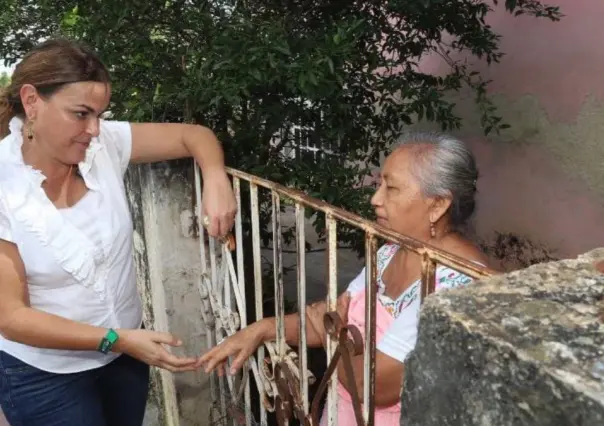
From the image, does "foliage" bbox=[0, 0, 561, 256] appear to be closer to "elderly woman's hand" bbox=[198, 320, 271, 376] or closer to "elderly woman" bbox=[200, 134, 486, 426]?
"elderly woman" bbox=[200, 134, 486, 426]

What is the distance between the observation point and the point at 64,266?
5.99ft

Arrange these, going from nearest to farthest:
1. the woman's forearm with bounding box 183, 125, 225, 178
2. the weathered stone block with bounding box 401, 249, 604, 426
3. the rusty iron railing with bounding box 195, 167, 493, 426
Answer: the weathered stone block with bounding box 401, 249, 604, 426 → the rusty iron railing with bounding box 195, 167, 493, 426 → the woman's forearm with bounding box 183, 125, 225, 178

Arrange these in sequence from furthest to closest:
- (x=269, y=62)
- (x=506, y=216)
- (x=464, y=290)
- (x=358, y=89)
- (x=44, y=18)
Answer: (x=506, y=216), (x=44, y=18), (x=358, y=89), (x=269, y=62), (x=464, y=290)

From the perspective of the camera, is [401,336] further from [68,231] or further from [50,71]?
[50,71]

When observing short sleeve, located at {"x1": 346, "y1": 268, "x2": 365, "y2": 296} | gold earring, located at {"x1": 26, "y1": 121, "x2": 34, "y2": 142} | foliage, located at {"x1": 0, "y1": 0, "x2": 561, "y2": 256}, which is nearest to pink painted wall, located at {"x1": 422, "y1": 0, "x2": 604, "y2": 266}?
foliage, located at {"x1": 0, "y1": 0, "x2": 561, "y2": 256}

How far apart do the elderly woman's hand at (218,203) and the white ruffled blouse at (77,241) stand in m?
0.28

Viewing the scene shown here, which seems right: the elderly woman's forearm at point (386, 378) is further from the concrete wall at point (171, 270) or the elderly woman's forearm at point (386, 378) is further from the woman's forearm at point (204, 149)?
the concrete wall at point (171, 270)

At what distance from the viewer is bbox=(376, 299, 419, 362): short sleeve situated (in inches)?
60.4

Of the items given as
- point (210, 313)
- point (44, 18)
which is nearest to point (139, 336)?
point (210, 313)

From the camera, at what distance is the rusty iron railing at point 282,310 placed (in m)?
1.34

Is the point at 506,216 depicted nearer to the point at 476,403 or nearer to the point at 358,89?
the point at 358,89

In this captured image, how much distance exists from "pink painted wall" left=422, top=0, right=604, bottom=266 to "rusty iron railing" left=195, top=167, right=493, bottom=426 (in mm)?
2974

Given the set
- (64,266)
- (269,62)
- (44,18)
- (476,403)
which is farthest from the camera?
(44,18)

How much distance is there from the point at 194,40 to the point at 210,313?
1229mm
